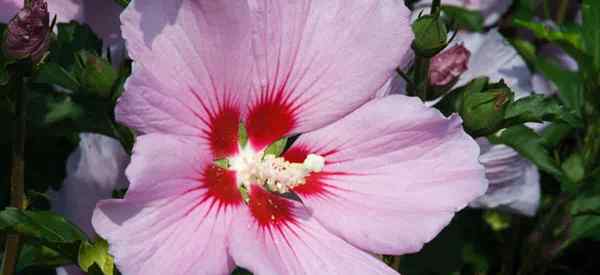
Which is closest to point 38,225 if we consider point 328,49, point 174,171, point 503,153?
point 174,171

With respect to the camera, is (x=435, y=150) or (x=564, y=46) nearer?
(x=435, y=150)

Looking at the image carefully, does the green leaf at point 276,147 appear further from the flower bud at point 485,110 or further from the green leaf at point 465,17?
the green leaf at point 465,17

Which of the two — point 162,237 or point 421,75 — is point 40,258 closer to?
point 162,237

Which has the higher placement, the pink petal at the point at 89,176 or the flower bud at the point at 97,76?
the flower bud at the point at 97,76

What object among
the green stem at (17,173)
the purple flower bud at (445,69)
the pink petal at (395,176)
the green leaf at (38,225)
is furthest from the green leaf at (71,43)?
the purple flower bud at (445,69)

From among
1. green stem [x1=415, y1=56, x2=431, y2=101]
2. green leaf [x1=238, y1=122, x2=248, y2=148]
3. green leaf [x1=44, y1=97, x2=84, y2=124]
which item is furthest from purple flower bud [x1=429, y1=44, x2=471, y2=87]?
green leaf [x1=44, y1=97, x2=84, y2=124]

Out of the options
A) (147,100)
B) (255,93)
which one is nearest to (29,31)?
(147,100)

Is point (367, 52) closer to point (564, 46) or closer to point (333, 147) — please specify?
Result: point (333, 147)
